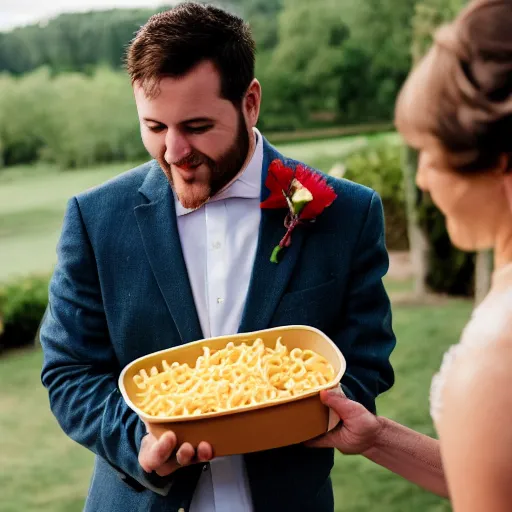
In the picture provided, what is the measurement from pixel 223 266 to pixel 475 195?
96 cm

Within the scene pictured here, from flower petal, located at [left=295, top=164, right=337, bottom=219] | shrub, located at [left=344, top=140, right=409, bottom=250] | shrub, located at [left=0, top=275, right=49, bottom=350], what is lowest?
shrub, located at [left=0, top=275, right=49, bottom=350]

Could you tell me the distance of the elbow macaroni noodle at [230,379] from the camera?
1.95 metres

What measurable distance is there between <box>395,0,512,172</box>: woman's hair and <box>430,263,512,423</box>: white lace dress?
0.62ft

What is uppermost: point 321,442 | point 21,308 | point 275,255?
point 275,255

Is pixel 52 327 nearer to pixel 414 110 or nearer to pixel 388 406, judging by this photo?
pixel 414 110

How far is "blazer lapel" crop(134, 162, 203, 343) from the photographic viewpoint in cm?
222

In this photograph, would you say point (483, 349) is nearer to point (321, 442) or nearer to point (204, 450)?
point (204, 450)

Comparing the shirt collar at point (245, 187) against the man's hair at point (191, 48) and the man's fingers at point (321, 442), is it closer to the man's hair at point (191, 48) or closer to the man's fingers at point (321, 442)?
the man's hair at point (191, 48)

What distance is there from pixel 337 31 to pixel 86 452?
4.43 m

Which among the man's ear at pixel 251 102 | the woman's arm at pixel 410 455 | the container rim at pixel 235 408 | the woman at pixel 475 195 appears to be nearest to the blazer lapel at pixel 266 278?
the container rim at pixel 235 408

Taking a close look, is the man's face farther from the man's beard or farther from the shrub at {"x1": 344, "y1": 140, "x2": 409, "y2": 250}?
the shrub at {"x1": 344, "y1": 140, "x2": 409, "y2": 250}

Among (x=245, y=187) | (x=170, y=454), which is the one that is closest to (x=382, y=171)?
(x=245, y=187)

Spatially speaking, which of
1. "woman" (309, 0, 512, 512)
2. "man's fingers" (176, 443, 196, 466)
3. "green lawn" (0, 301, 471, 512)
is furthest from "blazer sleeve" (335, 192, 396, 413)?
"green lawn" (0, 301, 471, 512)

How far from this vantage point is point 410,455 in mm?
2031
